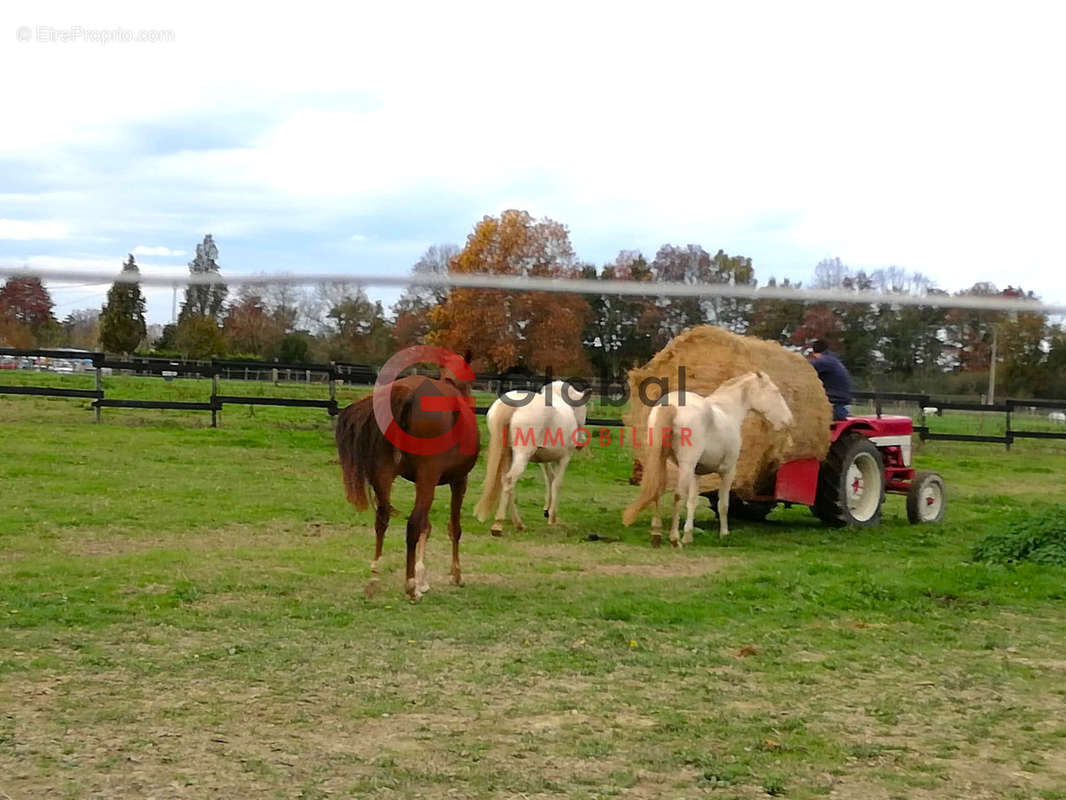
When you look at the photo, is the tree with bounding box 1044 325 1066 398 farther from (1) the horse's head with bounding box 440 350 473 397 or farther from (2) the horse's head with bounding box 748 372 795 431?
(1) the horse's head with bounding box 440 350 473 397

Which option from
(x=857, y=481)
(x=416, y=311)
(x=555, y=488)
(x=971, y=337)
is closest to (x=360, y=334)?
(x=416, y=311)

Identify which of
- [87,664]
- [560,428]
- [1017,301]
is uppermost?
[1017,301]

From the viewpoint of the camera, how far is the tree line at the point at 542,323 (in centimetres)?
611

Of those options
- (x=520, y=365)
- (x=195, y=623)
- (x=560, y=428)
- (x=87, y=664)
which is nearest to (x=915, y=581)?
(x=520, y=365)

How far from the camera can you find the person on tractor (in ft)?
38.5

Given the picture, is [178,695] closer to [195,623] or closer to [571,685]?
[195,623]

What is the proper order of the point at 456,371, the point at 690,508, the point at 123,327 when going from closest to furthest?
the point at 456,371 < the point at 123,327 < the point at 690,508

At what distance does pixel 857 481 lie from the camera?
39.3 feet

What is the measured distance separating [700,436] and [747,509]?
2795mm

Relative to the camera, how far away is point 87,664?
16.8ft

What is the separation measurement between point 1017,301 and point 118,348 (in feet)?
27.4

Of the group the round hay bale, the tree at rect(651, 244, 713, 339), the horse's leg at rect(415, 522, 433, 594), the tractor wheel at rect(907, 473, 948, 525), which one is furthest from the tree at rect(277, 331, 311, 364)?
the tractor wheel at rect(907, 473, 948, 525)

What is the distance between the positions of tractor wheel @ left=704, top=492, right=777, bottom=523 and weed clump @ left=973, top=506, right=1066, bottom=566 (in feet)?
10.1

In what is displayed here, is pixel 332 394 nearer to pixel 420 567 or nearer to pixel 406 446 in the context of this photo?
pixel 406 446
